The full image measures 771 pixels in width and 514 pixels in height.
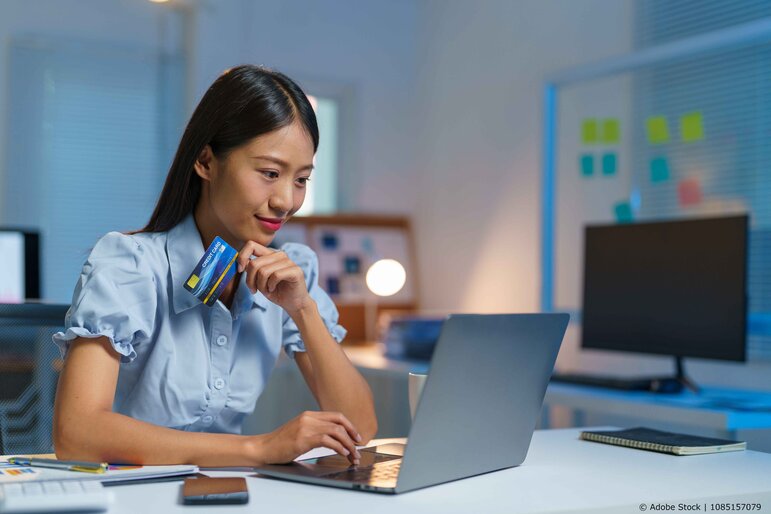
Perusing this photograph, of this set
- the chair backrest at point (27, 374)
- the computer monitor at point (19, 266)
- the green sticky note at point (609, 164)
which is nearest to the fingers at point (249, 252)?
the chair backrest at point (27, 374)

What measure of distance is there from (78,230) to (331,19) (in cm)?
151

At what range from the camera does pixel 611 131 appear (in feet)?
10.7

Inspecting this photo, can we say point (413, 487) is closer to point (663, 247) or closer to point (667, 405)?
point (667, 405)

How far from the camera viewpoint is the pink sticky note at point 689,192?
298 cm

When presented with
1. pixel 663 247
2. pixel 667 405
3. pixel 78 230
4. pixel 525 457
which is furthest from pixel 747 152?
pixel 78 230

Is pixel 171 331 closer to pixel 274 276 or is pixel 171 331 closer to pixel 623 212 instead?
pixel 274 276

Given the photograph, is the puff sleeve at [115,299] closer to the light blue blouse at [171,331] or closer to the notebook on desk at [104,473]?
the light blue blouse at [171,331]

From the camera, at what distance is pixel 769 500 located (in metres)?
1.10

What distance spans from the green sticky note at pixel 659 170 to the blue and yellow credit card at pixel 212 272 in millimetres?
2067

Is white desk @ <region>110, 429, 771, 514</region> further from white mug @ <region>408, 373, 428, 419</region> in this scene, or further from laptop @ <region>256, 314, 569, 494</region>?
white mug @ <region>408, 373, 428, 419</region>

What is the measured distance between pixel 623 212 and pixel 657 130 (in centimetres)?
30

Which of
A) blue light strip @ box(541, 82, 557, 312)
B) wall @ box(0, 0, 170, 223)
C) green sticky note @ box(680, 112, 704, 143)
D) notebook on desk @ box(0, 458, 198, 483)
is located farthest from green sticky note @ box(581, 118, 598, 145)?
notebook on desk @ box(0, 458, 198, 483)

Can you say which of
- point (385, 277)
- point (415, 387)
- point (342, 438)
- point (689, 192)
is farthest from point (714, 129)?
point (342, 438)

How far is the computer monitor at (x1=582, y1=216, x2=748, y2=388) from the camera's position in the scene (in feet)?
7.82
